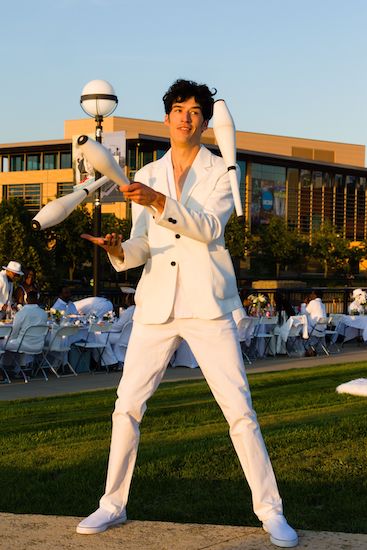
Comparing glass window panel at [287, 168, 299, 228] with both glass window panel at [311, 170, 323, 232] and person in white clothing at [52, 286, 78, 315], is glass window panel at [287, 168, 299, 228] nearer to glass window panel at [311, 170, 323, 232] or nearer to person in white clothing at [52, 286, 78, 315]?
glass window panel at [311, 170, 323, 232]

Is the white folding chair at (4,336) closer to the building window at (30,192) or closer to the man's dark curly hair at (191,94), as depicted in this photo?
the man's dark curly hair at (191,94)

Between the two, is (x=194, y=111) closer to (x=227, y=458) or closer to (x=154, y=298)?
(x=154, y=298)

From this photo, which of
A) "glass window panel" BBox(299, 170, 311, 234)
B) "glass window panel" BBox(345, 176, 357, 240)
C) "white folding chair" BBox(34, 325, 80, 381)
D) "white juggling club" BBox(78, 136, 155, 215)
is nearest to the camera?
"white juggling club" BBox(78, 136, 155, 215)

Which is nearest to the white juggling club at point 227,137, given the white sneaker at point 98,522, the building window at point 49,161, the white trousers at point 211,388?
the white trousers at point 211,388

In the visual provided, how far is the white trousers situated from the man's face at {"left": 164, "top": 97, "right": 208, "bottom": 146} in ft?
2.84

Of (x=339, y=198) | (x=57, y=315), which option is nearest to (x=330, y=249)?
(x=339, y=198)

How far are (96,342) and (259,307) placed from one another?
4.83m

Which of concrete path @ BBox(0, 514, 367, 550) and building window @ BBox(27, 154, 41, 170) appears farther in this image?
building window @ BBox(27, 154, 41, 170)

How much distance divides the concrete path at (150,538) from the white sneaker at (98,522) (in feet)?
0.10

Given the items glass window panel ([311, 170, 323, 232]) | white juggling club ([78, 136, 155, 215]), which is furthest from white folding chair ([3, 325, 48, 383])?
glass window panel ([311, 170, 323, 232])

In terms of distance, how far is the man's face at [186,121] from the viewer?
4559 millimetres

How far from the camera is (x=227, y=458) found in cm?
665

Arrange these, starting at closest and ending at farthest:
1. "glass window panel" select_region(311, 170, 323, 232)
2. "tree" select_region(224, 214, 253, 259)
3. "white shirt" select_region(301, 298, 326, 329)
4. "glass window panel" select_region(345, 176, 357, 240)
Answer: "white shirt" select_region(301, 298, 326, 329), "tree" select_region(224, 214, 253, 259), "glass window panel" select_region(311, 170, 323, 232), "glass window panel" select_region(345, 176, 357, 240)

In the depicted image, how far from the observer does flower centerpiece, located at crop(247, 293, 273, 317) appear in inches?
749
